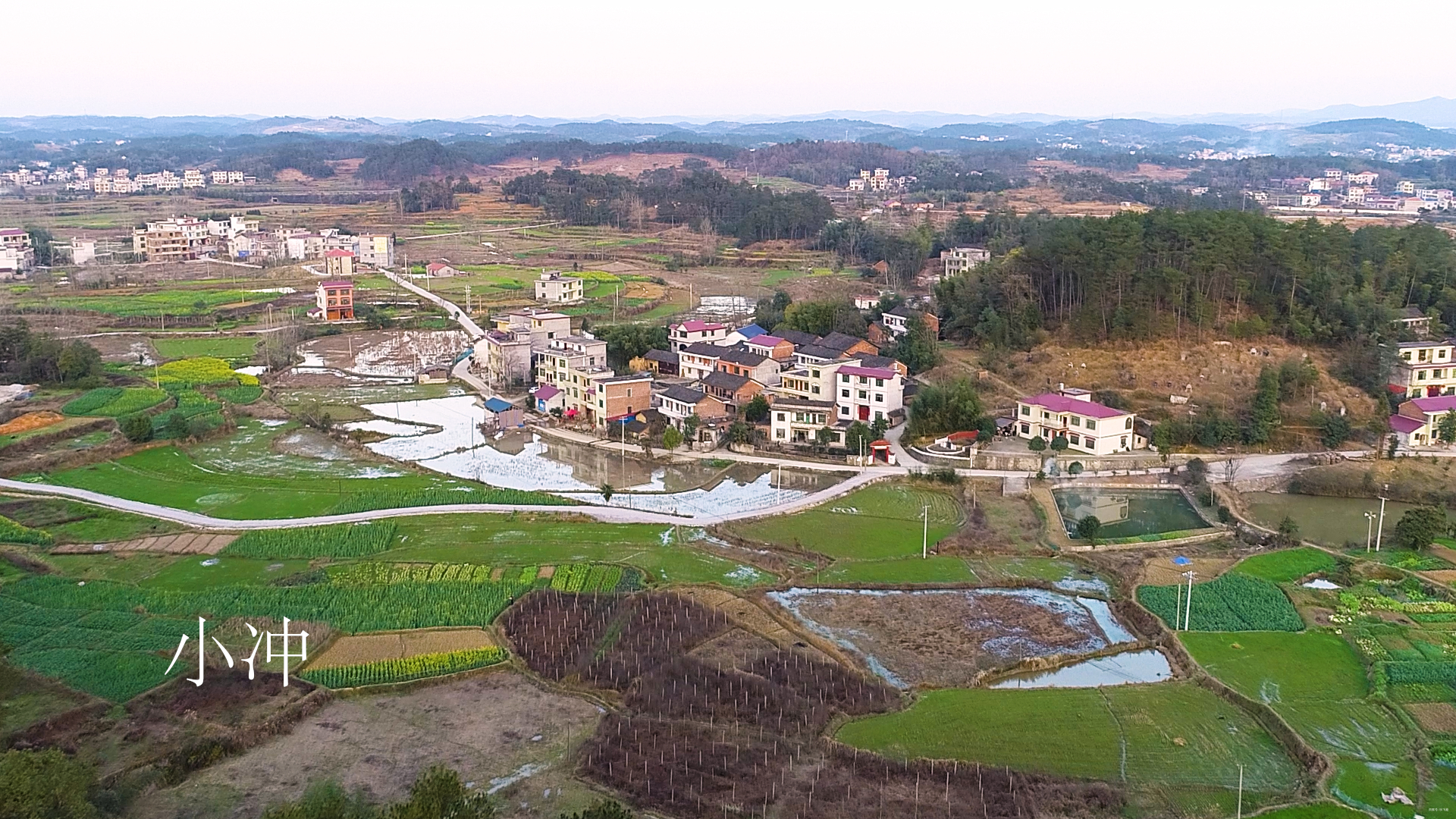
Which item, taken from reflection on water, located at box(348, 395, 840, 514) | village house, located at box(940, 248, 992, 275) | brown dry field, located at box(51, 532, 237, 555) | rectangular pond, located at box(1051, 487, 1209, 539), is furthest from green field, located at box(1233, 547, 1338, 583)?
village house, located at box(940, 248, 992, 275)

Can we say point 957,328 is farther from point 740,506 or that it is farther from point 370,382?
point 370,382

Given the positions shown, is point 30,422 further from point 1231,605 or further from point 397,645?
point 1231,605

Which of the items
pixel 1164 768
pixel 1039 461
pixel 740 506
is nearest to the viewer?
pixel 1164 768

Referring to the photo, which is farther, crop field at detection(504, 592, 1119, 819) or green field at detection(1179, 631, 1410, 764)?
green field at detection(1179, 631, 1410, 764)

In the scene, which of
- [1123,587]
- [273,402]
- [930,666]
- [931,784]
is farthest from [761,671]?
[273,402]

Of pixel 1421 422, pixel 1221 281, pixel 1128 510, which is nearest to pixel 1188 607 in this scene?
pixel 1128 510

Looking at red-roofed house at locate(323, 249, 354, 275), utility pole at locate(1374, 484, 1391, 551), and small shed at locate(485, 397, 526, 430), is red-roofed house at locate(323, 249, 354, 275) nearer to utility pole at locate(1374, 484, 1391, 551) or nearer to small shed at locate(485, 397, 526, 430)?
small shed at locate(485, 397, 526, 430)
